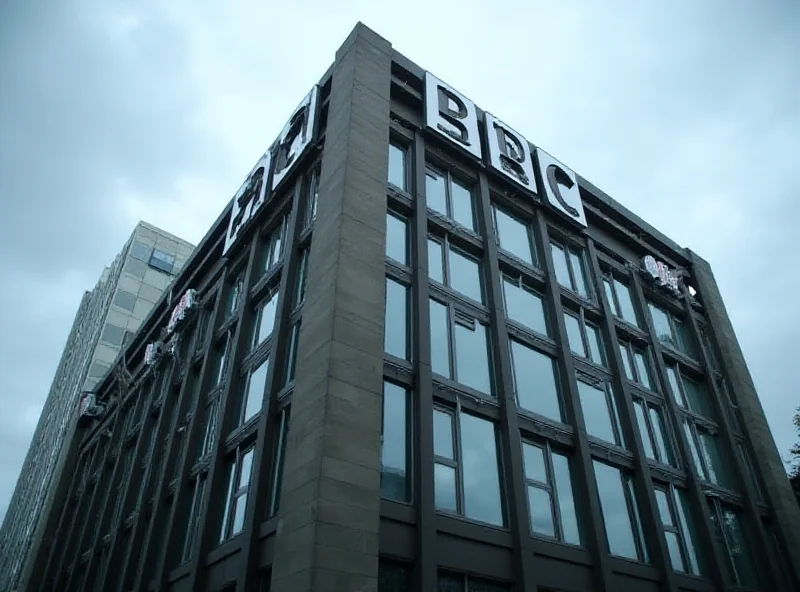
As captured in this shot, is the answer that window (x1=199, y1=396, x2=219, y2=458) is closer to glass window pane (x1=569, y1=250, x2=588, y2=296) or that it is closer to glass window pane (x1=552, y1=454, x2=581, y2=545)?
glass window pane (x1=552, y1=454, x2=581, y2=545)

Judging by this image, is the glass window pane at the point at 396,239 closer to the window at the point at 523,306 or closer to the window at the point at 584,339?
the window at the point at 523,306

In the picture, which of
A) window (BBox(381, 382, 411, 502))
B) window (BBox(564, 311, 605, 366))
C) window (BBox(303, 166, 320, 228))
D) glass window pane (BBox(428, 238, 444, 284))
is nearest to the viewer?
window (BBox(381, 382, 411, 502))

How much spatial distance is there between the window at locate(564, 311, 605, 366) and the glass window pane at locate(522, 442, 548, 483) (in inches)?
218

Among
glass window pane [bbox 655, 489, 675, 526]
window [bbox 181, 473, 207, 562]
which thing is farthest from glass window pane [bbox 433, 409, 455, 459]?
glass window pane [bbox 655, 489, 675, 526]

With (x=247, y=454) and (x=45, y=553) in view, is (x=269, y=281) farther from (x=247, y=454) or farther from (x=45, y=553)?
(x=45, y=553)

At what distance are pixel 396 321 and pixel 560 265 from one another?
10.7 meters

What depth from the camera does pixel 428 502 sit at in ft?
48.5

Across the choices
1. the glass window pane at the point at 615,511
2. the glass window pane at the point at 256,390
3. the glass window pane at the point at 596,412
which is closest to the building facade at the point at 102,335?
the glass window pane at the point at 256,390

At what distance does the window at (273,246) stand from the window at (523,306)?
8471mm

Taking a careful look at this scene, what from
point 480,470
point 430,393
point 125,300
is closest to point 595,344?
point 480,470

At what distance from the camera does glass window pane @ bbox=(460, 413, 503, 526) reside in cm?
1634

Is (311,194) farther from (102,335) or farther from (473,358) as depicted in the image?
(102,335)

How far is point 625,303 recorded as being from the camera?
28.2m

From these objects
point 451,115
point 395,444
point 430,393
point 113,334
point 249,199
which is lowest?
point 395,444
